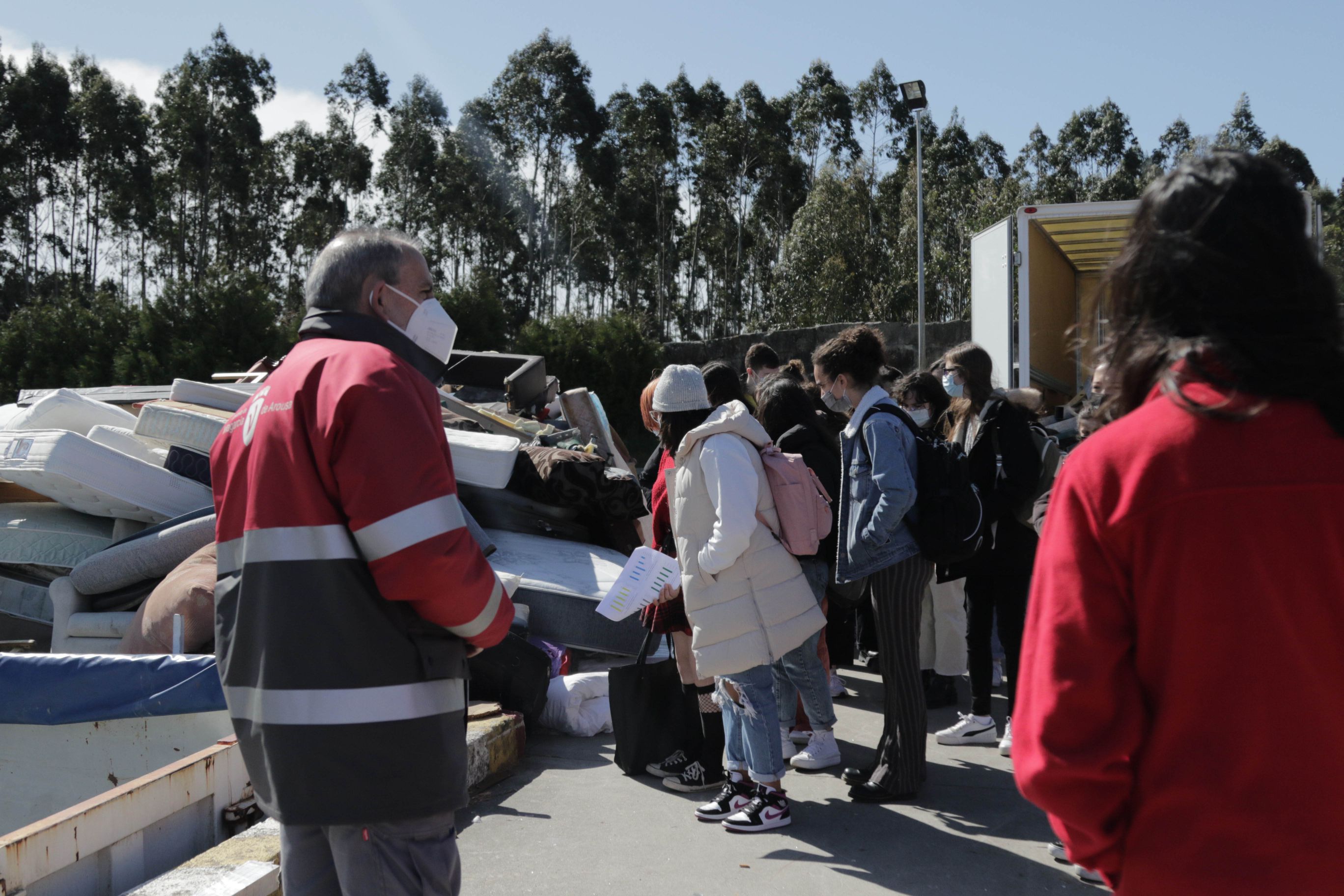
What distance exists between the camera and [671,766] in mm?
4207

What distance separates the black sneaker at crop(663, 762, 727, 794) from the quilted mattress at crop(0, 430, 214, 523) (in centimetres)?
330

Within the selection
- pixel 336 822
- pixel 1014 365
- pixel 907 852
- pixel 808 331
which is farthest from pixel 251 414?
pixel 808 331

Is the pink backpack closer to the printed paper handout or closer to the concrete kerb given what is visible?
the printed paper handout

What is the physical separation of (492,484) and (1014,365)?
13.5ft

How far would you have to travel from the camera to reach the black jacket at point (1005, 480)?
4285mm

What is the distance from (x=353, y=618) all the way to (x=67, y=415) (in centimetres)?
569

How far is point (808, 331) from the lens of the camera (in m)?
21.8

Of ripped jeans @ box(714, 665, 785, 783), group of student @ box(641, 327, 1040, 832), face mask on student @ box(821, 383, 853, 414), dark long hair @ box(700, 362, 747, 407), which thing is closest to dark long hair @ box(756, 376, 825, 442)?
group of student @ box(641, 327, 1040, 832)

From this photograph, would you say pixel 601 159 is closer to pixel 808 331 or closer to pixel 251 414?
pixel 808 331

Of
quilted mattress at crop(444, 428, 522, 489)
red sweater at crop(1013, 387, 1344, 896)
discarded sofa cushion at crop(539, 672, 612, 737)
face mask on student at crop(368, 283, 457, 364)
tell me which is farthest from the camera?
quilted mattress at crop(444, 428, 522, 489)

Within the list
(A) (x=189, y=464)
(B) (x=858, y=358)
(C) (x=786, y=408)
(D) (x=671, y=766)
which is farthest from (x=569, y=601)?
(A) (x=189, y=464)

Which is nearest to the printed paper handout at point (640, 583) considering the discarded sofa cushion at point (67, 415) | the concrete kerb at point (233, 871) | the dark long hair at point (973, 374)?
the concrete kerb at point (233, 871)

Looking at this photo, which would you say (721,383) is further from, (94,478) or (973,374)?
(94,478)

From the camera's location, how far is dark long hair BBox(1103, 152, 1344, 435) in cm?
120
